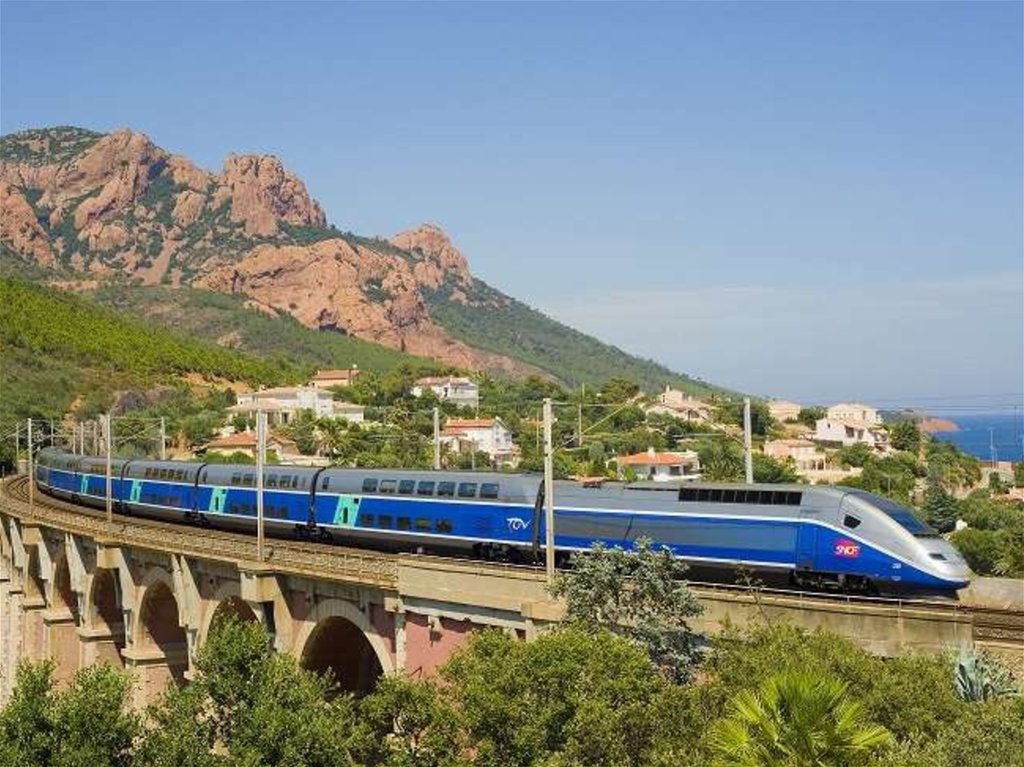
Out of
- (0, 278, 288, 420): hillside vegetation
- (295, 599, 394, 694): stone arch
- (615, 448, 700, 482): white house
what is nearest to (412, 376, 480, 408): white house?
(0, 278, 288, 420): hillside vegetation

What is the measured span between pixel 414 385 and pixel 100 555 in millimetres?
117352

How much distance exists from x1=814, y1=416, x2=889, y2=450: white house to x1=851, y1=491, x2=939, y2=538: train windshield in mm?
117795

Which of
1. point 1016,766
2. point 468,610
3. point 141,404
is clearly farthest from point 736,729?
point 141,404

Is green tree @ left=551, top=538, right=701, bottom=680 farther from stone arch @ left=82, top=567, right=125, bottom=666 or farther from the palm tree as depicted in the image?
stone arch @ left=82, top=567, right=125, bottom=666

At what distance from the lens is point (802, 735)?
13.4 meters

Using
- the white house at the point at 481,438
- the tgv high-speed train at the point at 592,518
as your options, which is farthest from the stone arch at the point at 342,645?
the white house at the point at 481,438

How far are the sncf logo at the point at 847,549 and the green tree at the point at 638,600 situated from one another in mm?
4083

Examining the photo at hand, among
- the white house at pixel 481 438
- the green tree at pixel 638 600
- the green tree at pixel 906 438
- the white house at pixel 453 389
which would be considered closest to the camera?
the green tree at pixel 638 600

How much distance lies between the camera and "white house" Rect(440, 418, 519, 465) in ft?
385

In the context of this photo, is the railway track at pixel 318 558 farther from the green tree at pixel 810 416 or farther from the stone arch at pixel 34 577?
the green tree at pixel 810 416

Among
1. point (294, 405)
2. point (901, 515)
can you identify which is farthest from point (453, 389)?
point (901, 515)

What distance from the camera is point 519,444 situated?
122062 millimetres

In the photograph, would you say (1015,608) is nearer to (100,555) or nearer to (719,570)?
(719,570)

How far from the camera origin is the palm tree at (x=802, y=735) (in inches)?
528
